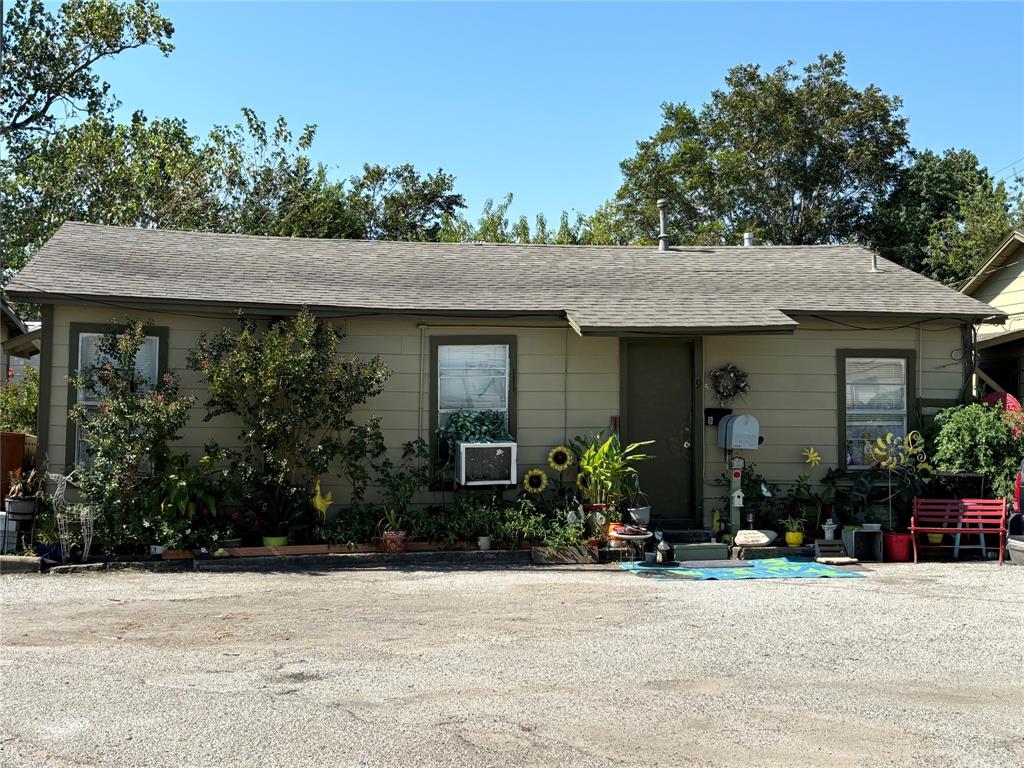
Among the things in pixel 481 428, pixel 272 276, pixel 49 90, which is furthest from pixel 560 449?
pixel 49 90

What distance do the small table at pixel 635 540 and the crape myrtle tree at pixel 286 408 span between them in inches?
110

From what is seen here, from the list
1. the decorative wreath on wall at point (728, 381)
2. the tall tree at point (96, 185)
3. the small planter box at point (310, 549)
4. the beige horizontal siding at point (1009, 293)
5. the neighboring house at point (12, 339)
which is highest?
the tall tree at point (96, 185)

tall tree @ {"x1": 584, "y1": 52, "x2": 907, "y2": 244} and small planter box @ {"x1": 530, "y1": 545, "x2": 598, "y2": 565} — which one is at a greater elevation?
tall tree @ {"x1": 584, "y1": 52, "x2": 907, "y2": 244}

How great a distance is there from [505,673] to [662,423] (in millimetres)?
6379

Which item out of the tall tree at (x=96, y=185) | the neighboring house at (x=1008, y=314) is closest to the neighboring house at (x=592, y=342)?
the neighboring house at (x=1008, y=314)

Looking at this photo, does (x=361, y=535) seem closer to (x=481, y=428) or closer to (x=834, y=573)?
(x=481, y=428)

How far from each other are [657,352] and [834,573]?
3431mm

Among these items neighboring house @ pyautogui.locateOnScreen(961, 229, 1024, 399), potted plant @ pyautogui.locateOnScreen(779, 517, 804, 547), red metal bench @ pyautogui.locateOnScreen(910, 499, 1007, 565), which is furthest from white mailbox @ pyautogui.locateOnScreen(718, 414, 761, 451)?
neighboring house @ pyautogui.locateOnScreen(961, 229, 1024, 399)

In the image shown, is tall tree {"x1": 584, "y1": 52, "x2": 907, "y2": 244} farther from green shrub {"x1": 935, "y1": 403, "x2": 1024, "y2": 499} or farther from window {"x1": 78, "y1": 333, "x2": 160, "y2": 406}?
window {"x1": 78, "y1": 333, "x2": 160, "y2": 406}

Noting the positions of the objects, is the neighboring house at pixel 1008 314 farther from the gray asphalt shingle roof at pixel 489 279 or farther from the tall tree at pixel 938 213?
the tall tree at pixel 938 213

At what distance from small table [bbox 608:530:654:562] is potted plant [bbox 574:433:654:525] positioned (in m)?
0.28

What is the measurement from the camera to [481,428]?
11.2 meters

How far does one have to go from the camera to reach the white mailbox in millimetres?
11102

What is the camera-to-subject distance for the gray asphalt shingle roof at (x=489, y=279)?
10812 millimetres
